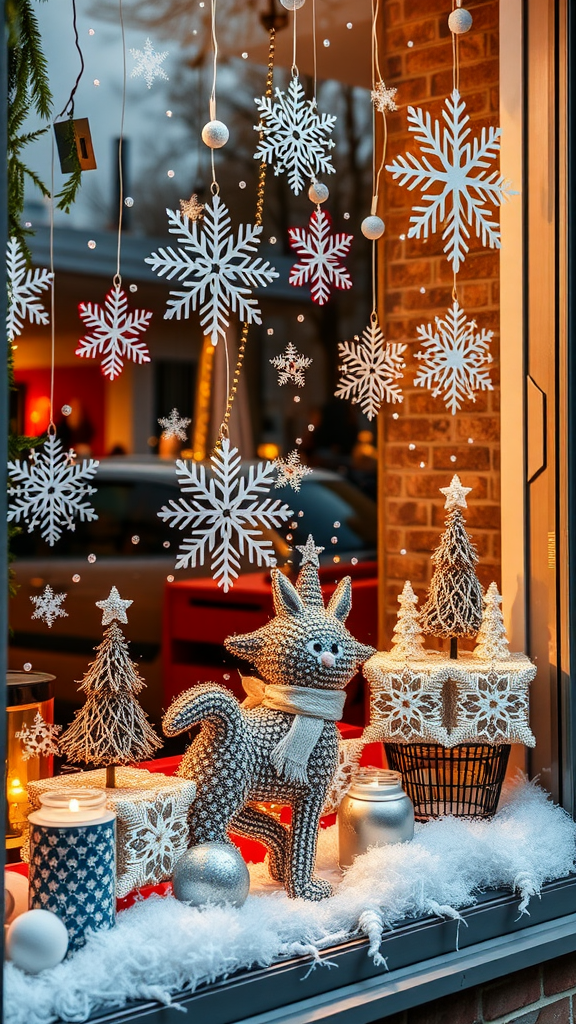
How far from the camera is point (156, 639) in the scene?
2061mm

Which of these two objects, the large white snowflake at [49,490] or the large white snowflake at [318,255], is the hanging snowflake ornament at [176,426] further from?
the large white snowflake at [318,255]

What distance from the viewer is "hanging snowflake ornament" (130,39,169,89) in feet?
6.34

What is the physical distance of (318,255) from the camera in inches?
83.1

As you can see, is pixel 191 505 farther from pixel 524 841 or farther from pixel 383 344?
pixel 524 841

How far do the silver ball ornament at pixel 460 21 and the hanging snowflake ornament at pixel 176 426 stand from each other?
99 cm

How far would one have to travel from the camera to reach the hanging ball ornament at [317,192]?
83.2 inches

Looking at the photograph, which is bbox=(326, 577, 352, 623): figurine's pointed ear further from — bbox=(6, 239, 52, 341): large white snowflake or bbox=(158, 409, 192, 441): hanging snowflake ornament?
bbox=(6, 239, 52, 341): large white snowflake

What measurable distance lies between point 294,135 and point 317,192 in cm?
11

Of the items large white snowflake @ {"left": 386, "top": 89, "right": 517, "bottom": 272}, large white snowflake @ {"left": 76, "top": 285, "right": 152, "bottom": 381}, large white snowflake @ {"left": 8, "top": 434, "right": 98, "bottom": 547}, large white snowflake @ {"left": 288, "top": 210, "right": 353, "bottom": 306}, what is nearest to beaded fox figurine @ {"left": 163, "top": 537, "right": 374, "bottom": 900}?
large white snowflake @ {"left": 8, "top": 434, "right": 98, "bottom": 547}

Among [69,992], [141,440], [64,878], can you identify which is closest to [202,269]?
[141,440]

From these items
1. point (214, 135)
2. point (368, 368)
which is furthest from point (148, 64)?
point (368, 368)

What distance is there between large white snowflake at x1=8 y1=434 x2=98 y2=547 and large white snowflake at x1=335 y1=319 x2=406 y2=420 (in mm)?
600

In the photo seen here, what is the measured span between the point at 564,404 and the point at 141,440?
0.85 metres

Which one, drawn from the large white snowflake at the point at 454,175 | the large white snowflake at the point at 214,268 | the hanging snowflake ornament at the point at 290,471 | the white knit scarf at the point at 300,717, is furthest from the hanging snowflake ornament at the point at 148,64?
the white knit scarf at the point at 300,717
